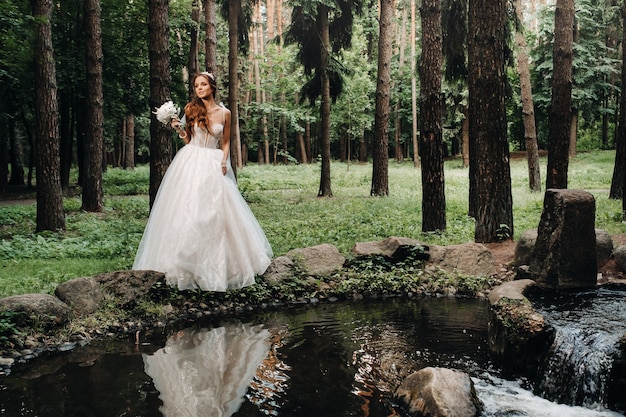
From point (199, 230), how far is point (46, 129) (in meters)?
5.96

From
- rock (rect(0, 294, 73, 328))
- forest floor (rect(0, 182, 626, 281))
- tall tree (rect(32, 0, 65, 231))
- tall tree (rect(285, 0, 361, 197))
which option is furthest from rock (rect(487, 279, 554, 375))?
tall tree (rect(285, 0, 361, 197))

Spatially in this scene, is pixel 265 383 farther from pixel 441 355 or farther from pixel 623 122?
pixel 623 122

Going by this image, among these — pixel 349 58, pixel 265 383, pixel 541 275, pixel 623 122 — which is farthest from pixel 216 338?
pixel 349 58

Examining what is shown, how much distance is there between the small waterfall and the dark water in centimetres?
19

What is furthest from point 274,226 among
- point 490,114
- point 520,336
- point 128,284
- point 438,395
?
point 438,395

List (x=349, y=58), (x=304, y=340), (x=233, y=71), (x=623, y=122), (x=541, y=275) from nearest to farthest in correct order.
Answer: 1. (x=304, y=340)
2. (x=541, y=275)
3. (x=623, y=122)
4. (x=233, y=71)
5. (x=349, y=58)

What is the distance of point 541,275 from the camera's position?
256 inches

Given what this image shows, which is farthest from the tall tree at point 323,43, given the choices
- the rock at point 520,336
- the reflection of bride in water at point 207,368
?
the rock at point 520,336

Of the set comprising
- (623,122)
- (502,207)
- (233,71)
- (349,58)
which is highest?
(349,58)

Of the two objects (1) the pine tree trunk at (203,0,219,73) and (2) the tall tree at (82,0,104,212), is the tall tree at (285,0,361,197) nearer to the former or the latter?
(1) the pine tree trunk at (203,0,219,73)

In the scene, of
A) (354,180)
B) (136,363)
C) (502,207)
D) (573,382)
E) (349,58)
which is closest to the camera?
(573,382)

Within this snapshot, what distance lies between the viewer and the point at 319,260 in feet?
26.7

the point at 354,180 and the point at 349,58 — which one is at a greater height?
the point at 349,58

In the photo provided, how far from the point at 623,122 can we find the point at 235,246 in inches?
399
